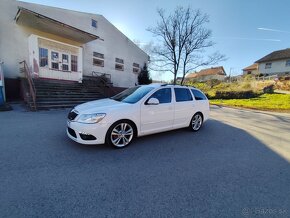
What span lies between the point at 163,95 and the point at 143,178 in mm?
2808

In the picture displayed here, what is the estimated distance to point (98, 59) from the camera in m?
16.1

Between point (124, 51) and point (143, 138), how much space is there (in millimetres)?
15202

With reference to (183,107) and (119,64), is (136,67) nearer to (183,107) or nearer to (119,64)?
(119,64)

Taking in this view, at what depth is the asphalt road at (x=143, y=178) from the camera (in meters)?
2.25

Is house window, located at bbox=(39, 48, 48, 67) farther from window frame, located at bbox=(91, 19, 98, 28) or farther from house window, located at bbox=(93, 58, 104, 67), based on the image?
window frame, located at bbox=(91, 19, 98, 28)

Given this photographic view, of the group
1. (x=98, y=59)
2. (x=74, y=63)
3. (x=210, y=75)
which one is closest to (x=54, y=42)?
(x=74, y=63)

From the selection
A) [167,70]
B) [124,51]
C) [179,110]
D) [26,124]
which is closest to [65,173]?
[179,110]

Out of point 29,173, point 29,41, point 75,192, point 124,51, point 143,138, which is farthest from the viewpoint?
point 124,51

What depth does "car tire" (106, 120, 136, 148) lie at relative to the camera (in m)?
4.11

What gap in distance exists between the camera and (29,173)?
297 centimetres

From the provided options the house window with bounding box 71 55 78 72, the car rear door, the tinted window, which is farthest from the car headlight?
the house window with bounding box 71 55 78 72

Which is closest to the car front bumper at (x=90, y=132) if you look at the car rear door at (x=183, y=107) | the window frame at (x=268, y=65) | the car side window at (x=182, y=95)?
the car rear door at (x=183, y=107)

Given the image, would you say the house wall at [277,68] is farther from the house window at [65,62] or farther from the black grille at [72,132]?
the black grille at [72,132]

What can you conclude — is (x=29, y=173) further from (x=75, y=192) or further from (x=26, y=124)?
(x=26, y=124)
